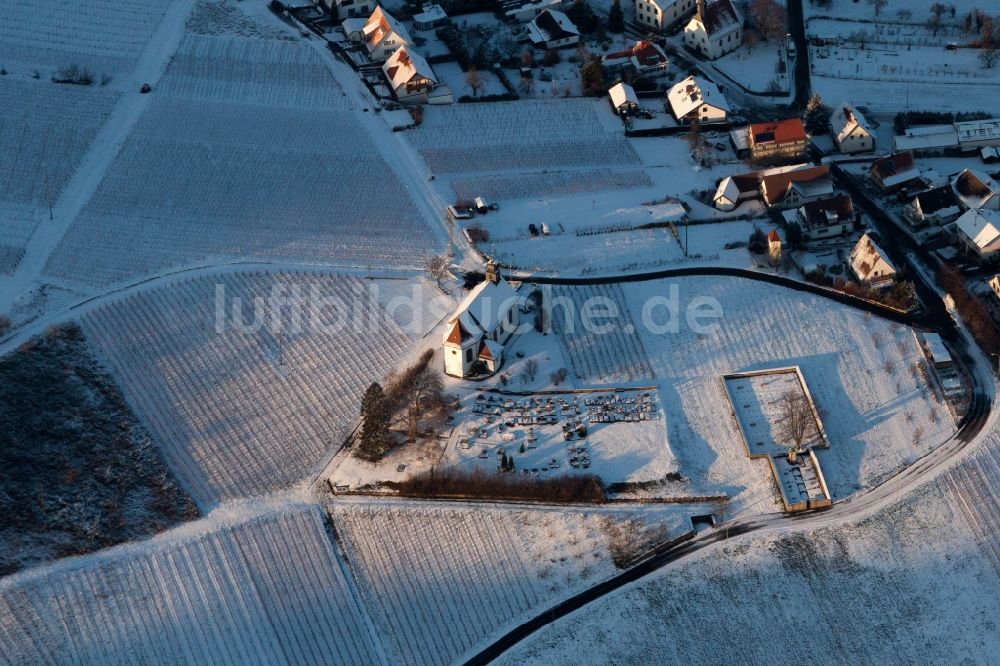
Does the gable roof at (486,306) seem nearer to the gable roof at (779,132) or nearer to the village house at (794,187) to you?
the village house at (794,187)

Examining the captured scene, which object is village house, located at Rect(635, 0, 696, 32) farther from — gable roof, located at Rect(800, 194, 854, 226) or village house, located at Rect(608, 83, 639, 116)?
gable roof, located at Rect(800, 194, 854, 226)

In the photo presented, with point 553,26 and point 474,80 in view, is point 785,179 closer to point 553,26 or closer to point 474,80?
point 474,80

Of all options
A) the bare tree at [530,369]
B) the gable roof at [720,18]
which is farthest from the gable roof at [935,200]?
the bare tree at [530,369]

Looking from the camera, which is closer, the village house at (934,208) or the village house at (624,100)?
the village house at (934,208)

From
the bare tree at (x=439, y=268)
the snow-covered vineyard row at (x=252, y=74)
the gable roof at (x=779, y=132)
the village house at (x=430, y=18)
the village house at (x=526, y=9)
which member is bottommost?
the gable roof at (x=779, y=132)

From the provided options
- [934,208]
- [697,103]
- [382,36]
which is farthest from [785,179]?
[382,36]

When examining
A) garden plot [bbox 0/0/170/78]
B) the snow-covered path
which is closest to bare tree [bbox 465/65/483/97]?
the snow-covered path
